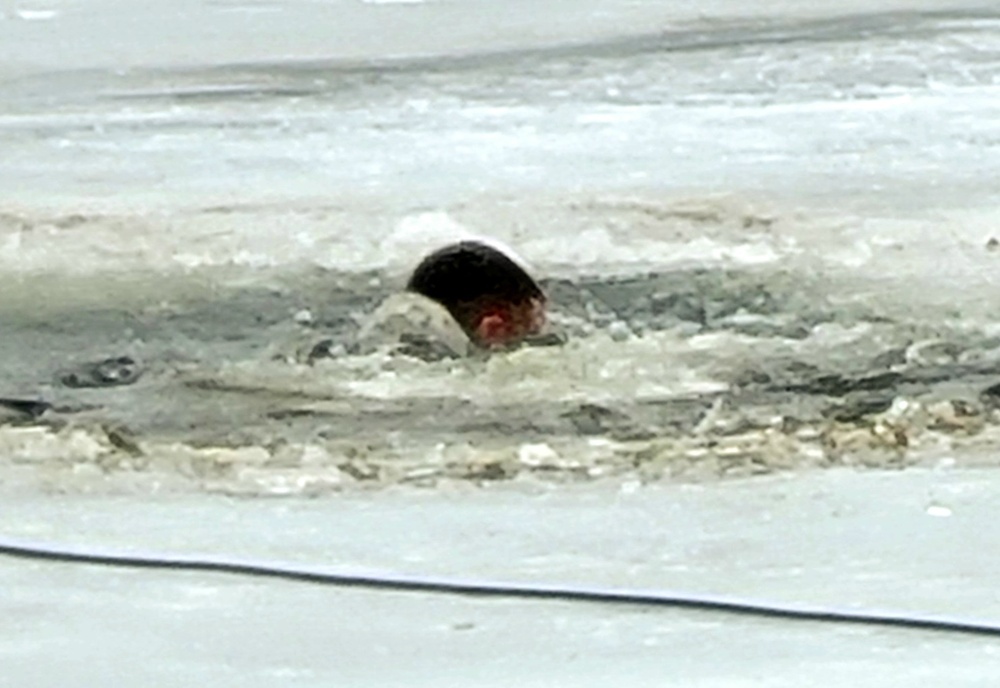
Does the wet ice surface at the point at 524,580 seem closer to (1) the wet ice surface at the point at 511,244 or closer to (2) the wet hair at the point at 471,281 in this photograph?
(1) the wet ice surface at the point at 511,244

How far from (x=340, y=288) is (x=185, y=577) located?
2083 millimetres

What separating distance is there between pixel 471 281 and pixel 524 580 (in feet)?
6.06

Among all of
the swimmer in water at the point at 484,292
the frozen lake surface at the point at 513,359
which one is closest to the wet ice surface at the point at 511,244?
the frozen lake surface at the point at 513,359

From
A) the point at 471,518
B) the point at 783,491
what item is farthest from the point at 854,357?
the point at 471,518

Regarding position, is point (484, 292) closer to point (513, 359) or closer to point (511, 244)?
point (513, 359)

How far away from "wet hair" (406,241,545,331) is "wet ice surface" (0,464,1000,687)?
1.17 m

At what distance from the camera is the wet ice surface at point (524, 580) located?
403cm

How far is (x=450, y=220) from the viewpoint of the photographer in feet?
23.2

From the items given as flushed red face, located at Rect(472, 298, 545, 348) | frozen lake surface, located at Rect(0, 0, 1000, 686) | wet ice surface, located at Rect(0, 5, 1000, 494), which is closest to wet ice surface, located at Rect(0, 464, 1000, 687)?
frozen lake surface, located at Rect(0, 0, 1000, 686)

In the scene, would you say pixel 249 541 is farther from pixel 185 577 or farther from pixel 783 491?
pixel 783 491

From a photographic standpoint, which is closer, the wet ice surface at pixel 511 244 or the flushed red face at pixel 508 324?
the wet ice surface at pixel 511 244

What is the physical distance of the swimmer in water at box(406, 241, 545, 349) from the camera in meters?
5.95

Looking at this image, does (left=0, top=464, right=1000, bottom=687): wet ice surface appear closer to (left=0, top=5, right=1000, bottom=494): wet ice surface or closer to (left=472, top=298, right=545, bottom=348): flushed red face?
(left=0, top=5, right=1000, bottom=494): wet ice surface

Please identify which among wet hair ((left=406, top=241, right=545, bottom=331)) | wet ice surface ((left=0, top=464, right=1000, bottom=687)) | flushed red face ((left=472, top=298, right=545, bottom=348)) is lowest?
wet ice surface ((left=0, top=464, right=1000, bottom=687))
